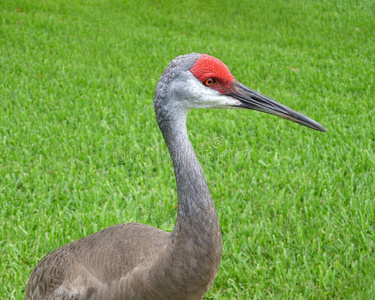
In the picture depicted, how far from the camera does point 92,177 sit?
14.7 ft

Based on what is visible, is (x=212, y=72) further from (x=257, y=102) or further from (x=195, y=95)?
(x=257, y=102)

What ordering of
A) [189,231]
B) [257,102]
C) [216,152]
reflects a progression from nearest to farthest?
[189,231], [257,102], [216,152]

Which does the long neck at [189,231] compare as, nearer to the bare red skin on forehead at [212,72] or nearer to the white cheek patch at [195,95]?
the white cheek patch at [195,95]

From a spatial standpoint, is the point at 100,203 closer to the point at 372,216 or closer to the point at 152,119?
the point at 152,119

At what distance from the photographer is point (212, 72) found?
2299 millimetres

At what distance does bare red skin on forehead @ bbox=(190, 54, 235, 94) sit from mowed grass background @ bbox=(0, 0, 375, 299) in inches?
65.8

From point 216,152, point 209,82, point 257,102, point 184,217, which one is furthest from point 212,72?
point 216,152

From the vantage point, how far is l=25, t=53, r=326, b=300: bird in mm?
2266

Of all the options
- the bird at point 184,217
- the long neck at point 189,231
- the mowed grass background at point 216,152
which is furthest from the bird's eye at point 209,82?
the mowed grass background at point 216,152

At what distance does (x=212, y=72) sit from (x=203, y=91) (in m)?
0.12

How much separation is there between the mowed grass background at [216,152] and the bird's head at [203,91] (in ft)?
5.01

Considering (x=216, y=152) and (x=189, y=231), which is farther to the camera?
(x=216, y=152)

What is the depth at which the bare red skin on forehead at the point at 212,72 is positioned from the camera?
2.27 metres

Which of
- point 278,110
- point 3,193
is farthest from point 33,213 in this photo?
point 278,110
